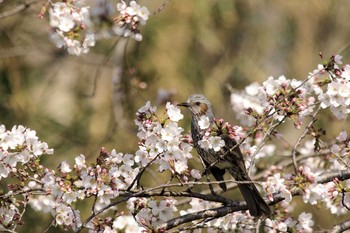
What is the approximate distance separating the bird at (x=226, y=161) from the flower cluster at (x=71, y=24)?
2.50 ft

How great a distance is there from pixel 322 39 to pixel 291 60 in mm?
813

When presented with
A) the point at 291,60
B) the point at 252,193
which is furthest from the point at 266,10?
the point at 252,193

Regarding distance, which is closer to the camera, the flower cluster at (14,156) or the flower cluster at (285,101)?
the flower cluster at (14,156)

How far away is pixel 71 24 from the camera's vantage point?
3936 millimetres

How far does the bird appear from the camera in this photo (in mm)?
3889

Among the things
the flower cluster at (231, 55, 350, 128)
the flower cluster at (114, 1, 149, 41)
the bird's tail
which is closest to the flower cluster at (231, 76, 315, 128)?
the flower cluster at (231, 55, 350, 128)

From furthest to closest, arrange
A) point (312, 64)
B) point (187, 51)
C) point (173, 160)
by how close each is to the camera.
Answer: point (312, 64) < point (187, 51) < point (173, 160)

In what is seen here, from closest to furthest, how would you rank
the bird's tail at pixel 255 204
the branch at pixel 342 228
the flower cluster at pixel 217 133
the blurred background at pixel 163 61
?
the flower cluster at pixel 217 133 → the branch at pixel 342 228 → the bird's tail at pixel 255 204 → the blurred background at pixel 163 61

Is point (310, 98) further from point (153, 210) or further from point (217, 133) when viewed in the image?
point (153, 210)

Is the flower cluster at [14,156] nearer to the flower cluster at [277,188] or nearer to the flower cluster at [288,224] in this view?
the flower cluster at [277,188]

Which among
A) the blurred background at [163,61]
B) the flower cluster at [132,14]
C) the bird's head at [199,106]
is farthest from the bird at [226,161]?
the blurred background at [163,61]

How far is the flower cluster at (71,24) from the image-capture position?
3877 millimetres

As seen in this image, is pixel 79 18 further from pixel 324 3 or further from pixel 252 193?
pixel 324 3

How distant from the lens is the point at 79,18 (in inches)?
153
